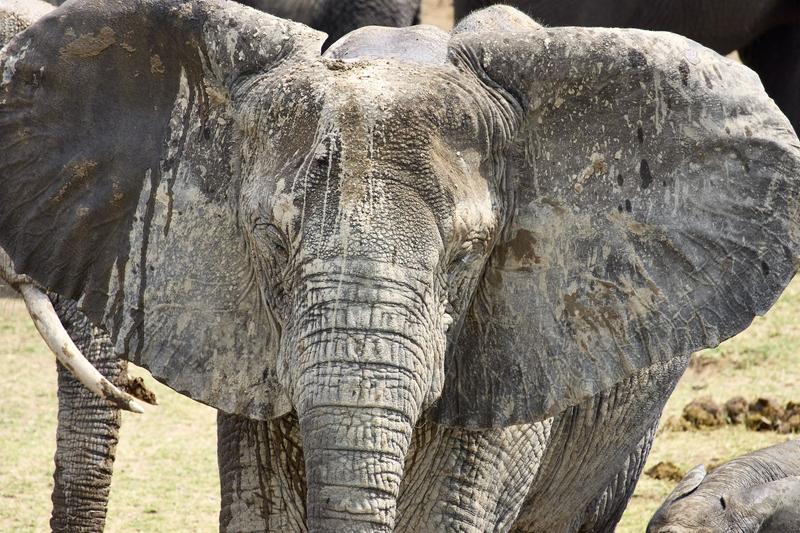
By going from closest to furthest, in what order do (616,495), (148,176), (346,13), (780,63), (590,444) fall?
(148,176), (590,444), (616,495), (780,63), (346,13)

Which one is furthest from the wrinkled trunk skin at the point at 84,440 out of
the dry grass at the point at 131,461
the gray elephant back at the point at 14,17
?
the gray elephant back at the point at 14,17

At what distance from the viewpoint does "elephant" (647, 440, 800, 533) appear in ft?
12.7

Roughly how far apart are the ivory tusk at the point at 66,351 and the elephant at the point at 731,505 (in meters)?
1.26

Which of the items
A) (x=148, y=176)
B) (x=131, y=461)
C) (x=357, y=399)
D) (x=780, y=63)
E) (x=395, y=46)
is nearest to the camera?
(x=357, y=399)

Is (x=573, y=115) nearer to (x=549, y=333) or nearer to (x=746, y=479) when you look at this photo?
(x=549, y=333)

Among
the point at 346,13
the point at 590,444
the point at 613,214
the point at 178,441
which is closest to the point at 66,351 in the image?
the point at 590,444

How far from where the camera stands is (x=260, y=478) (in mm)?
2861

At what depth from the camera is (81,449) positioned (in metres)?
4.30

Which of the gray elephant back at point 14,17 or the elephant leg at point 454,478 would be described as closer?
the elephant leg at point 454,478

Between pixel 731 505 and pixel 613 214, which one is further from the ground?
pixel 613 214

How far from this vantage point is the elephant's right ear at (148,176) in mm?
2656

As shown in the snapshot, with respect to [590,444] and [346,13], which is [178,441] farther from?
[346,13]

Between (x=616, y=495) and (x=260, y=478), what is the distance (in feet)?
3.82

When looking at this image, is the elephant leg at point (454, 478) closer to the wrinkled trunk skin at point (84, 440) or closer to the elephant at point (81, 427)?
the elephant at point (81, 427)
